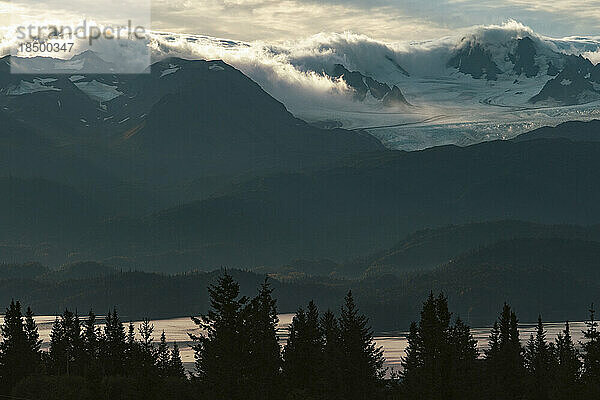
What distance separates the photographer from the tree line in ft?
277

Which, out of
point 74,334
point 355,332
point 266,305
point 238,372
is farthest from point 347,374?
point 74,334

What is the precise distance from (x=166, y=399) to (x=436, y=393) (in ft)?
75.4

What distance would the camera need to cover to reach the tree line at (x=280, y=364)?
277 feet

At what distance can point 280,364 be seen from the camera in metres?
95.8

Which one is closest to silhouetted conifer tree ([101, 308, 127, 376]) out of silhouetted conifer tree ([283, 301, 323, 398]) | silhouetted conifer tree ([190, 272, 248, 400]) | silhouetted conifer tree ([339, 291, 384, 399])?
silhouetted conifer tree ([283, 301, 323, 398])

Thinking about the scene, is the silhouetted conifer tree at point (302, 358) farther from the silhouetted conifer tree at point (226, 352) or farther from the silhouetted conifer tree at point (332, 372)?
the silhouetted conifer tree at point (226, 352)

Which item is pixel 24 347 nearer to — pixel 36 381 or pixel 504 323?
pixel 36 381

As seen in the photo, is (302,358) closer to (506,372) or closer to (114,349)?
(506,372)

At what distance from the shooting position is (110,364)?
4906 inches

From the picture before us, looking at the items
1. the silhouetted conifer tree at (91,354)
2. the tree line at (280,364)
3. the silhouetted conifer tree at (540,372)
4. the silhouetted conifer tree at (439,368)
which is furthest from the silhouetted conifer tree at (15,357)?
the silhouetted conifer tree at (540,372)

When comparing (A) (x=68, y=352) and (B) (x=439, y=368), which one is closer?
(B) (x=439, y=368)

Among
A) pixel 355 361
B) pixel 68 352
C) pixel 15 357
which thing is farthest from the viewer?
pixel 68 352

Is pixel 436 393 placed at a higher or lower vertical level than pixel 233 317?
lower

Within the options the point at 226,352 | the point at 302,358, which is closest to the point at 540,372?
the point at 302,358
